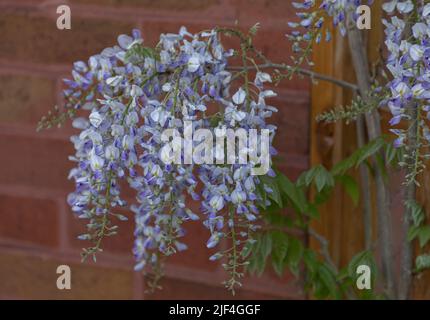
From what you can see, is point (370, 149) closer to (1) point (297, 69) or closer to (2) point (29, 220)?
(1) point (297, 69)

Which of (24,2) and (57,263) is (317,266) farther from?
(24,2)

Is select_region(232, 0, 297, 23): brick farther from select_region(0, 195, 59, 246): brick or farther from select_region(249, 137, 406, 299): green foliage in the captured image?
select_region(0, 195, 59, 246): brick

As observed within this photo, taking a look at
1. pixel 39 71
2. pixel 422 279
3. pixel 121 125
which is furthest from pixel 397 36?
pixel 39 71

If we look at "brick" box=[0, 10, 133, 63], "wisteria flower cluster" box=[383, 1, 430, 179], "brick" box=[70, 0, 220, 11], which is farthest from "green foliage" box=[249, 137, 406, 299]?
"brick" box=[0, 10, 133, 63]

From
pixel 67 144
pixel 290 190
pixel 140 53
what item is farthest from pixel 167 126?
pixel 67 144

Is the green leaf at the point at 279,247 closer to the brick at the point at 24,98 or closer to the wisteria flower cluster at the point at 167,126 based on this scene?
the wisteria flower cluster at the point at 167,126

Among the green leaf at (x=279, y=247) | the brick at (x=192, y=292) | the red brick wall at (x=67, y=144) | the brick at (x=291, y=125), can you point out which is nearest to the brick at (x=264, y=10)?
the red brick wall at (x=67, y=144)

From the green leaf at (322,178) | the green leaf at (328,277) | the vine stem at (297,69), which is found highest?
the vine stem at (297,69)
